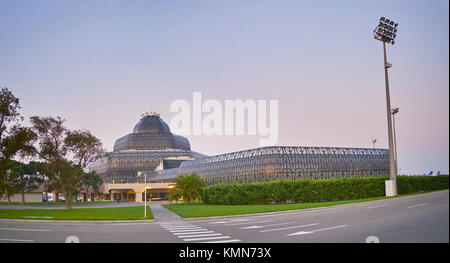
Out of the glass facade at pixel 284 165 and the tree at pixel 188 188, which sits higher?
the glass facade at pixel 284 165

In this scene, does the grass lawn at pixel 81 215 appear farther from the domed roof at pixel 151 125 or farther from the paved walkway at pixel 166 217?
the domed roof at pixel 151 125

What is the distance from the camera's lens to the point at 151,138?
118688 millimetres

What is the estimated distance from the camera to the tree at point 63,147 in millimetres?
43406

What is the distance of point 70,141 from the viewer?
44500mm

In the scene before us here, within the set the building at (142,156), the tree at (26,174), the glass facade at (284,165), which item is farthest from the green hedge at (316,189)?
the building at (142,156)

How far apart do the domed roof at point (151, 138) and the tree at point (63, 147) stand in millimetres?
70221

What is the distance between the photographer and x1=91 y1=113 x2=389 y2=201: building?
63812mm

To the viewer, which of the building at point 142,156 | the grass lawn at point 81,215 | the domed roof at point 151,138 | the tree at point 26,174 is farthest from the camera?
the domed roof at point 151,138

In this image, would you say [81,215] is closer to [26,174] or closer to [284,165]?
[284,165]

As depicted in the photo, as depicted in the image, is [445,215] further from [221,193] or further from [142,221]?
[221,193]

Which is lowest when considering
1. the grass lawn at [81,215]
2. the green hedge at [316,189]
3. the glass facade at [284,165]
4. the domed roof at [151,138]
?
the grass lawn at [81,215]

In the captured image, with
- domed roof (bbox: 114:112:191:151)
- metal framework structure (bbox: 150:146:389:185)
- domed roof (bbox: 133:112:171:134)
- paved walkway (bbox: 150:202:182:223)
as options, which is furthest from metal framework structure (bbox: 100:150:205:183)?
paved walkway (bbox: 150:202:182:223)

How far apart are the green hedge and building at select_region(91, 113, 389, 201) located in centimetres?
2071
